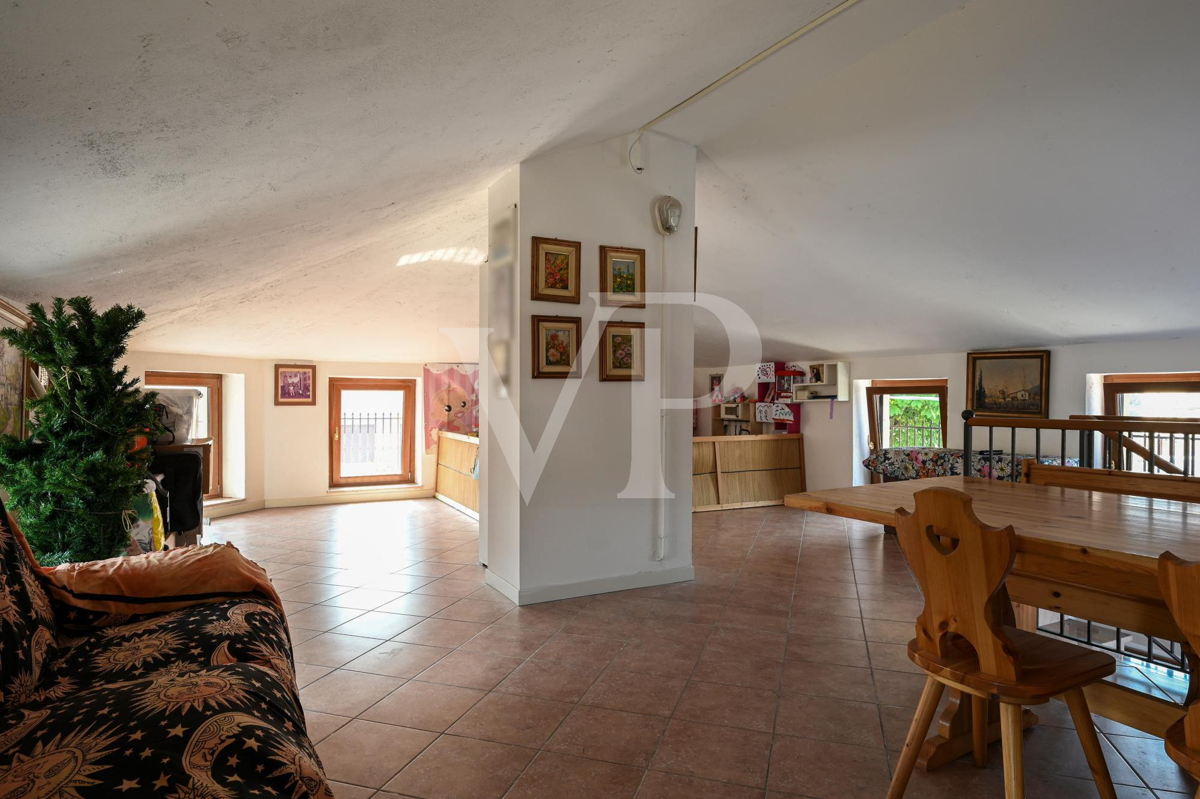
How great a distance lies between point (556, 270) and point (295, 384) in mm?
4708

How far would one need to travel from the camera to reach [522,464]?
3904 mm

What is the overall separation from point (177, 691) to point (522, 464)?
2.65 metres

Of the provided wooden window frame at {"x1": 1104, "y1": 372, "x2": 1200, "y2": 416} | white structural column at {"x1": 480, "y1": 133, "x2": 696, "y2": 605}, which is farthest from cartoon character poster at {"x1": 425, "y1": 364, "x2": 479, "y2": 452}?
wooden window frame at {"x1": 1104, "y1": 372, "x2": 1200, "y2": 416}

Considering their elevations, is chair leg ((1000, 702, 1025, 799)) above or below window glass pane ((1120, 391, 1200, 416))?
below

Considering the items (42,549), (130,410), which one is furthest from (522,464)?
(42,549)

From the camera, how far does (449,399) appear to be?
27.2 feet

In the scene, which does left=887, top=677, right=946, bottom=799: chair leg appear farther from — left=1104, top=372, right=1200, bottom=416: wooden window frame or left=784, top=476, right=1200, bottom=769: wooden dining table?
left=1104, top=372, right=1200, bottom=416: wooden window frame

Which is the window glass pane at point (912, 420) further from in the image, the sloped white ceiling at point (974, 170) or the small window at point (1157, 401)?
the small window at point (1157, 401)

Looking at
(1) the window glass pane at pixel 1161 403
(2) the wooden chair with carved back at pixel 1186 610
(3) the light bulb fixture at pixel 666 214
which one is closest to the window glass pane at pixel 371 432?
(3) the light bulb fixture at pixel 666 214

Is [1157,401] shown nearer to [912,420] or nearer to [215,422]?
[912,420]

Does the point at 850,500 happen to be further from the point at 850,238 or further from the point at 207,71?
the point at 850,238

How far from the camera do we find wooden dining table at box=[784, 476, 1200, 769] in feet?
5.21

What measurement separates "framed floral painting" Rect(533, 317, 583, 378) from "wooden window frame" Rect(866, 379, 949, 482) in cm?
429

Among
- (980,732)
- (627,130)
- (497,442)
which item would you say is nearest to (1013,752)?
(980,732)
